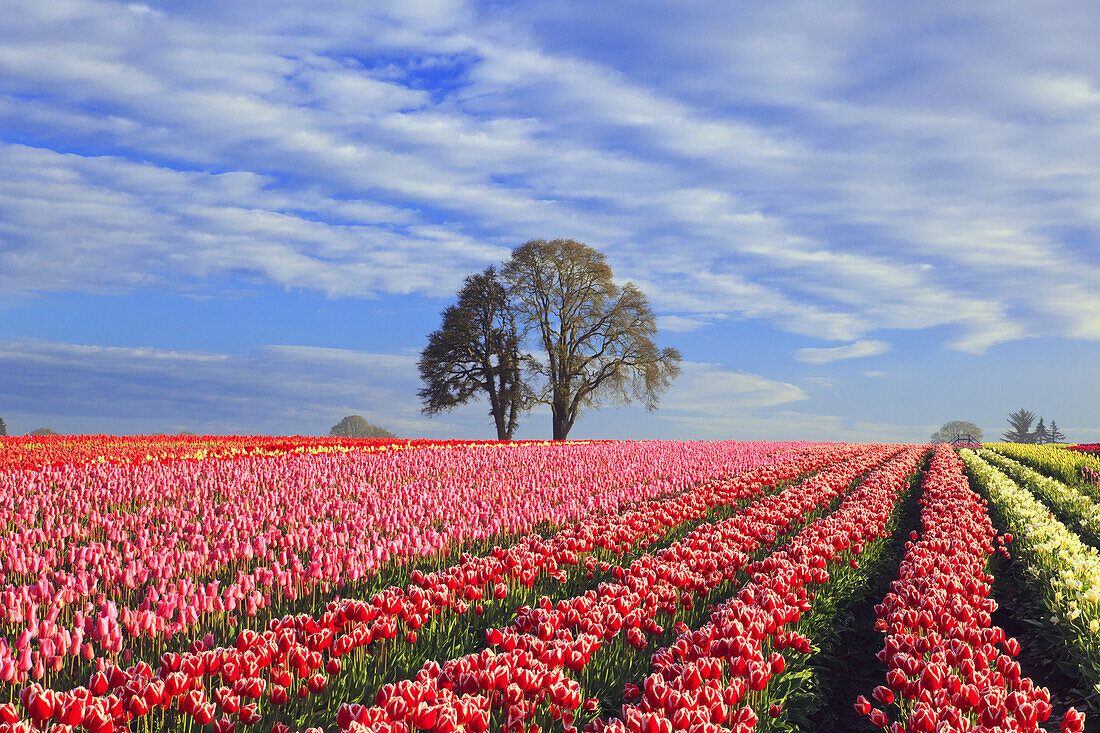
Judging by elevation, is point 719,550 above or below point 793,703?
above

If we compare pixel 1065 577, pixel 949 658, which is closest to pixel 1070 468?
pixel 1065 577

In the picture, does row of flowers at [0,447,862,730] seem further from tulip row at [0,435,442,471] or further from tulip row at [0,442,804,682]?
tulip row at [0,435,442,471]

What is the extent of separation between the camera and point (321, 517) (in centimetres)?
996

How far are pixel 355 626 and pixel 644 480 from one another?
456 inches

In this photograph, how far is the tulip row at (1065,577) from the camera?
18.6 feet

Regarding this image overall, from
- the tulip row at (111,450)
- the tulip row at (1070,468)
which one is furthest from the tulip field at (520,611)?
the tulip row at (1070,468)

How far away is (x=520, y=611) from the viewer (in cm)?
501

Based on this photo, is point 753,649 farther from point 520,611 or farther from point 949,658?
point 520,611

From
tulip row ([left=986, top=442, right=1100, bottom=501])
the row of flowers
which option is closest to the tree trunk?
tulip row ([left=986, top=442, right=1100, bottom=501])

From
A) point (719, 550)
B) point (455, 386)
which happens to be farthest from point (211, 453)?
point (455, 386)

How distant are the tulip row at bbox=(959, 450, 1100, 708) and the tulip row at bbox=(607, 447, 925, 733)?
5.42 ft

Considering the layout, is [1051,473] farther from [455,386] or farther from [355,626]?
[455,386]

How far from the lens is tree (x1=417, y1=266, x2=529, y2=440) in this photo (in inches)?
1628

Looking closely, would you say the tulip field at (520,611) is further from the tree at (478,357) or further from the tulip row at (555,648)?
the tree at (478,357)
